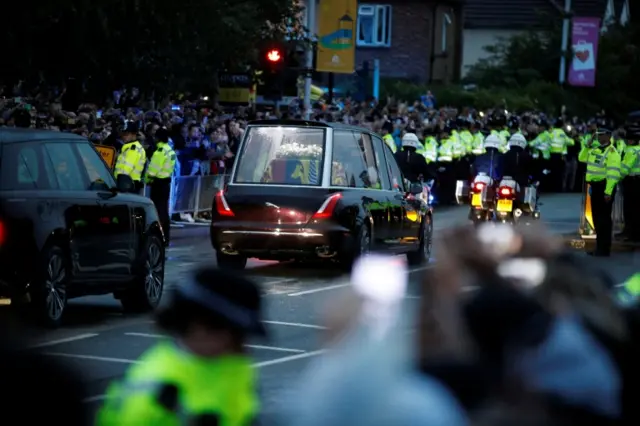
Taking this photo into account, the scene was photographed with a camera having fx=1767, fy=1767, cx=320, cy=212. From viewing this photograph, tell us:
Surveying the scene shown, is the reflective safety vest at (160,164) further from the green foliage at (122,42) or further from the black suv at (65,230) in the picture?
the black suv at (65,230)

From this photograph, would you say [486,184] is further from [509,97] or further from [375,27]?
[375,27]

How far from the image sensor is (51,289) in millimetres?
13953

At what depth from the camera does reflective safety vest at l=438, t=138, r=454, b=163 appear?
36844 mm

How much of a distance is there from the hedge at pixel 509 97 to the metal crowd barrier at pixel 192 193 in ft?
94.0

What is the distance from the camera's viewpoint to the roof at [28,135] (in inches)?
548

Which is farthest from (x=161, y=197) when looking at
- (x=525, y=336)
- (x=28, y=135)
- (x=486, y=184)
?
(x=525, y=336)

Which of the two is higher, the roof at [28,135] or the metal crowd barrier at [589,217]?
the roof at [28,135]

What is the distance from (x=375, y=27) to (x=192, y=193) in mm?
47166

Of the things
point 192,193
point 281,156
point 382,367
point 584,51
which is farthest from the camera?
point 584,51

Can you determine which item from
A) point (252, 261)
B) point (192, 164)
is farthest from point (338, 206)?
point (192, 164)

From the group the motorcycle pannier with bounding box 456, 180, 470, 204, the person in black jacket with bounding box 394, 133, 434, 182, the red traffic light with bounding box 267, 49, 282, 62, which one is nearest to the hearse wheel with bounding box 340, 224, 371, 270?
the person in black jacket with bounding box 394, 133, 434, 182

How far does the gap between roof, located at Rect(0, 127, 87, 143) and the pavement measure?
154cm

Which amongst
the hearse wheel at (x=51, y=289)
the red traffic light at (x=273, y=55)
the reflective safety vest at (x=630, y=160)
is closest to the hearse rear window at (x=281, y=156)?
the hearse wheel at (x=51, y=289)

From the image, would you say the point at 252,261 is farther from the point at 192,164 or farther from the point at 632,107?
the point at 632,107
